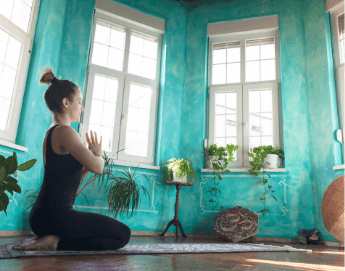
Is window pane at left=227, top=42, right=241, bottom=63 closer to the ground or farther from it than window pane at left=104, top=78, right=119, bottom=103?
farther from it

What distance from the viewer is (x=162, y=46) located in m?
4.87

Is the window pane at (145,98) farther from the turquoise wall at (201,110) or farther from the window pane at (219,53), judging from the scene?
the window pane at (219,53)

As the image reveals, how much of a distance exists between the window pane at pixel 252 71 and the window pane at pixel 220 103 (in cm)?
48

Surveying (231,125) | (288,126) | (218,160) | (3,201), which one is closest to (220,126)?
(231,125)

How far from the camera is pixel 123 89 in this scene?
4473 mm

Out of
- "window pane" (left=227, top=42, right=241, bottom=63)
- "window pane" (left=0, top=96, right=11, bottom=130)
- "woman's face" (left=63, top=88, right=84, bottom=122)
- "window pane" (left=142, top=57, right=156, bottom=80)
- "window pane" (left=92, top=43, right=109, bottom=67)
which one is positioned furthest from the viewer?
"window pane" (left=227, top=42, right=241, bottom=63)

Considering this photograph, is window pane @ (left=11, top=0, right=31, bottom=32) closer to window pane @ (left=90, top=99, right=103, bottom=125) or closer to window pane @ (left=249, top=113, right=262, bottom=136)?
window pane @ (left=90, top=99, right=103, bottom=125)

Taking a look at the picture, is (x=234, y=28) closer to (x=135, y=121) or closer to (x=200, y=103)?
(x=200, y=103)

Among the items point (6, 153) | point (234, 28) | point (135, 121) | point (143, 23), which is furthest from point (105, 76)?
point (234, 28)

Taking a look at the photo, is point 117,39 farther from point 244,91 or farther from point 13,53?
point 244,91

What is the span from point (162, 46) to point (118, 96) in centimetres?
119

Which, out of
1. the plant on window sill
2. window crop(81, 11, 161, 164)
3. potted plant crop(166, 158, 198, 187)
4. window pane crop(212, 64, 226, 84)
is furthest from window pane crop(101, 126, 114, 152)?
the plant on window sill

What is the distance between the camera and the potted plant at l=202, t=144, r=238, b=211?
4.19 meters

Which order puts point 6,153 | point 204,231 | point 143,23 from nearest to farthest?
point 6,153 → point 204,231 → point 143,23
